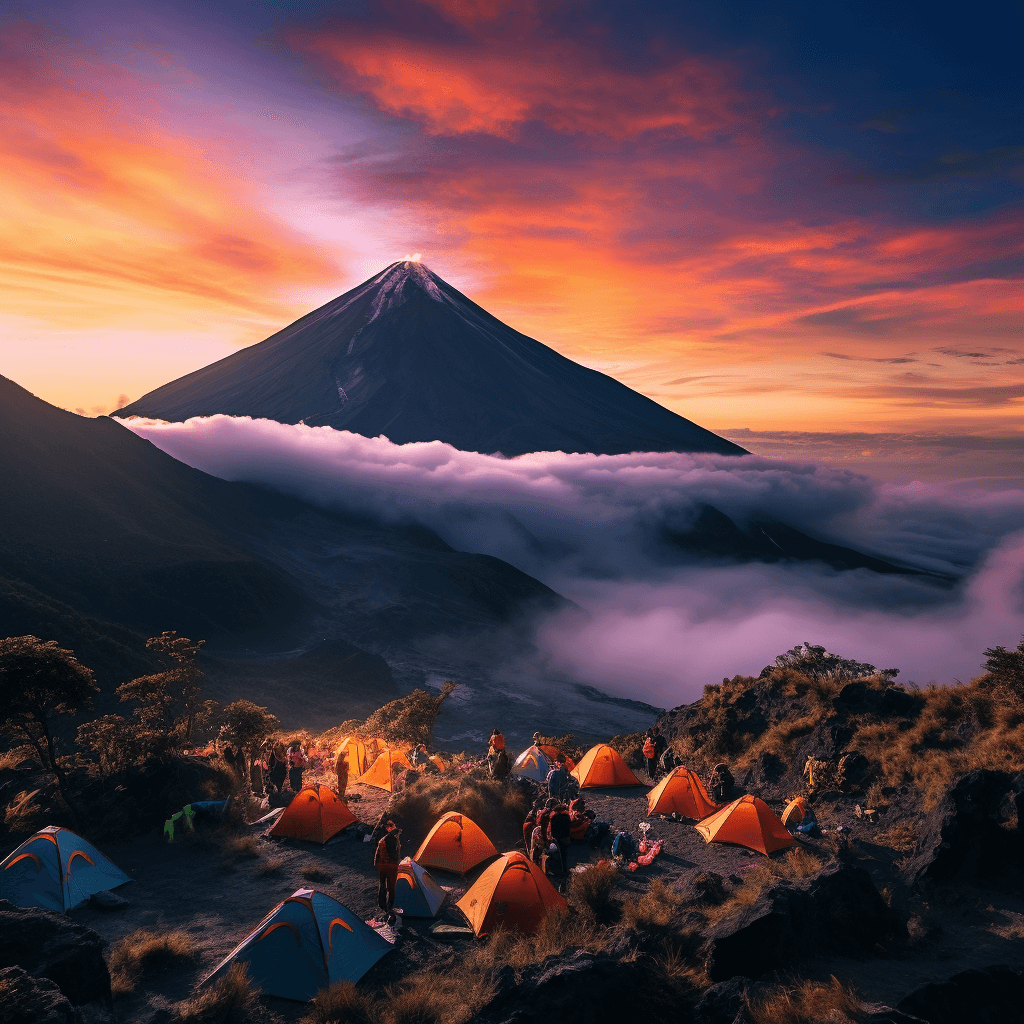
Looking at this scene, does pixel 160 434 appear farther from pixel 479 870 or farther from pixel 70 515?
pixel 479 870

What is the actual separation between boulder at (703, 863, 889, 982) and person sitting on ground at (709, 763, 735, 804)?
617 centimetres

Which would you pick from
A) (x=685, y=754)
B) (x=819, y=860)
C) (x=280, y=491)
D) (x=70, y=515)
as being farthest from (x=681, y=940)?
(x=280, y=491)

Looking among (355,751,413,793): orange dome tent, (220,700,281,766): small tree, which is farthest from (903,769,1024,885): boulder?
(220,700,281,766): small tree

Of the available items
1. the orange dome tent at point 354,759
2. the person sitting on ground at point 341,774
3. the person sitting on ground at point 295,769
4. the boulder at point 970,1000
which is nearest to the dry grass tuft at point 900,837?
the boulder at point 970,1000

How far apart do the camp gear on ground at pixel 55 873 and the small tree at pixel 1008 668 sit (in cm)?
1598

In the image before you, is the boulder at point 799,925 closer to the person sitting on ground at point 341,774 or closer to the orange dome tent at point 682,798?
the orange dome tent at point 682,798

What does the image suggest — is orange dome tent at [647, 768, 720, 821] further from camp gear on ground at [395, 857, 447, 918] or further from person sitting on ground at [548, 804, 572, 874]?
camp gear on ground at [395, 857, 447, 918]

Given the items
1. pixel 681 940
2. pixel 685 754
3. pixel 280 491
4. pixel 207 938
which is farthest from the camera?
pixel 280 491

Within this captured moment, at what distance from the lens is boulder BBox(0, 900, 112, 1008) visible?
6391 millimetres

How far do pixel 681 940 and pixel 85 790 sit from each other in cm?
1221

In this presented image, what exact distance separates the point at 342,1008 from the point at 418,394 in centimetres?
17659

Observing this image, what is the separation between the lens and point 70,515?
6203cm

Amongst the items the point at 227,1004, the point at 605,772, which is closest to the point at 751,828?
the point at 605,772

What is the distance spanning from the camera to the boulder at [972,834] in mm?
9156
